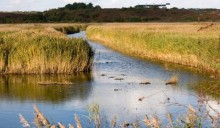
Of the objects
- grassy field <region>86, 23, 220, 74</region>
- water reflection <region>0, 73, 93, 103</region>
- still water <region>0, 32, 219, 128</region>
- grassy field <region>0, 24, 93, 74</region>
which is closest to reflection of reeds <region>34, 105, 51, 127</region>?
still water <region>0, 32, 219, 128</region>

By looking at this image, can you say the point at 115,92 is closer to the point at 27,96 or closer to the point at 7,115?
the point at 27,96

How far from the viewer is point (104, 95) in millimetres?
12984

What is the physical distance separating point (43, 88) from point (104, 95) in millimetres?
2548

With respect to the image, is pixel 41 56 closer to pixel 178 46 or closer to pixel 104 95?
pixel 104 95

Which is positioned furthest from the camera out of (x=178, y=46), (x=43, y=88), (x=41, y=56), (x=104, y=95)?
(x=178, y=46)

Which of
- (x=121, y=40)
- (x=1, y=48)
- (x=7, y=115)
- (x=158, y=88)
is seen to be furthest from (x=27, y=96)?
(x=121, y=40)

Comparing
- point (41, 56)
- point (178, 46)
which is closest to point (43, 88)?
point (41, 56)

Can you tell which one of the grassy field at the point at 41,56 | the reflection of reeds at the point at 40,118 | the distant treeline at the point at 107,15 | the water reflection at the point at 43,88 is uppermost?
the reflection of reeds at the point at 40,118

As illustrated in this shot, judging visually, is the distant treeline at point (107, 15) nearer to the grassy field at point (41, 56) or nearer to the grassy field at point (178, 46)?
the grassy field at point (178, 46)

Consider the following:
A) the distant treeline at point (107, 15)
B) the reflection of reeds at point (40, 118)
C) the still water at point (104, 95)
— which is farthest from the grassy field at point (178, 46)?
the distant treeline at point (107, 15)

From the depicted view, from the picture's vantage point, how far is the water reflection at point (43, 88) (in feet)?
42.2

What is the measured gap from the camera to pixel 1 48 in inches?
699

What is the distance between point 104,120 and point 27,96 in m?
4.31

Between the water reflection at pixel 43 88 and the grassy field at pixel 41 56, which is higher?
the grassy field at pixel 41 56
